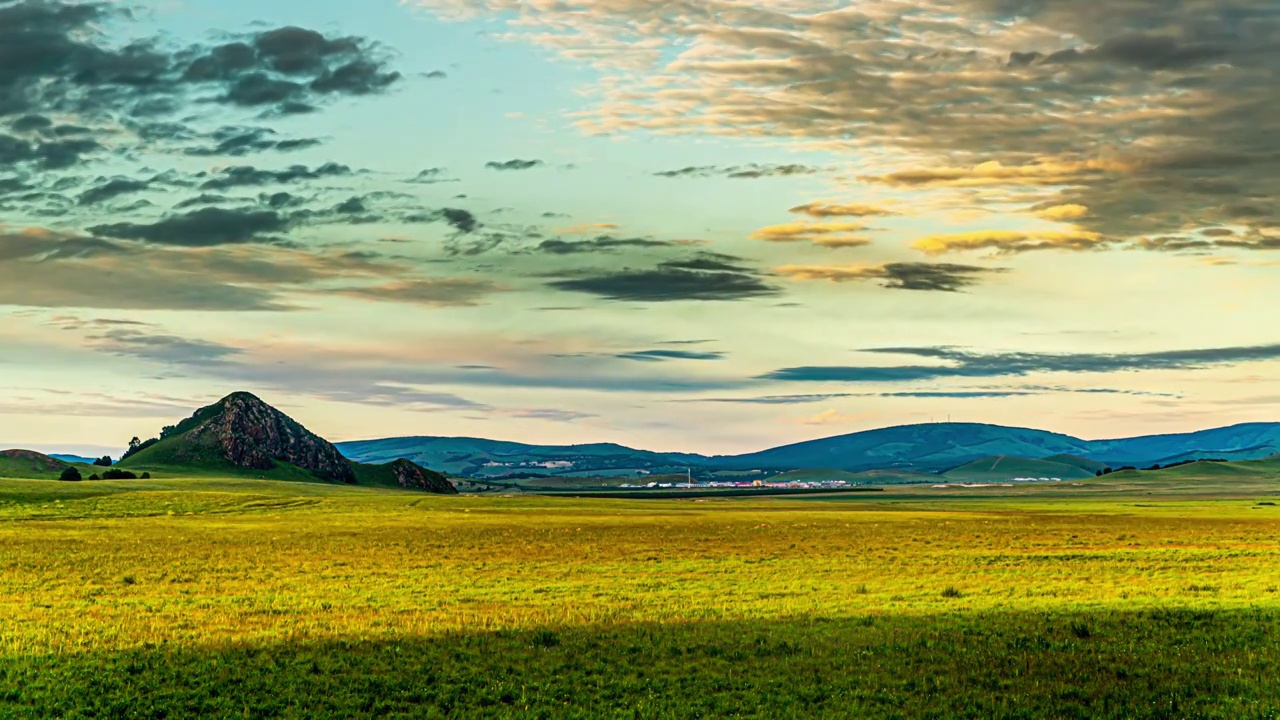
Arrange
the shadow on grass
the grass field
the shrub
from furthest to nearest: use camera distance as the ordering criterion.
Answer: the shrub < the grass field < the shadow on grass

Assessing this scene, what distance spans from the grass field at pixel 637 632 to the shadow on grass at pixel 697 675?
9 centimetres

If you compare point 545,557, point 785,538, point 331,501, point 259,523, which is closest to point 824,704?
point 545,557

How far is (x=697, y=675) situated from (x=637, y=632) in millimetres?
5791

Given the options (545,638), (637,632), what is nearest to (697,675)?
(637,632)

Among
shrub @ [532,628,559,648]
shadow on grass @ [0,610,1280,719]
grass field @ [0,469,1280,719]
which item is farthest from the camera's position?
shrub @ [532,628,559,648]

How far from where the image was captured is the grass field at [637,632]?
23.8 metres

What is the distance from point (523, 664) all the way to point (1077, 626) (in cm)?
1699

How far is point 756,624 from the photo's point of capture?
33.2 meters

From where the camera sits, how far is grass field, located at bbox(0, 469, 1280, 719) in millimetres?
23844

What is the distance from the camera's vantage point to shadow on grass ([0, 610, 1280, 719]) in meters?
23.1

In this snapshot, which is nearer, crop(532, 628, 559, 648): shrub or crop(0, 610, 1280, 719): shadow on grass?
crop(0, 610, 1280, 719): shadow on grass

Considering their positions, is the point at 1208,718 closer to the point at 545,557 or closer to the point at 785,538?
the point at 545,557

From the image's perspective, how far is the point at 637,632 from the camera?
31.6 m

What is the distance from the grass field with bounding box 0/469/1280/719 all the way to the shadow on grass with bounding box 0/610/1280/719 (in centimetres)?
9
